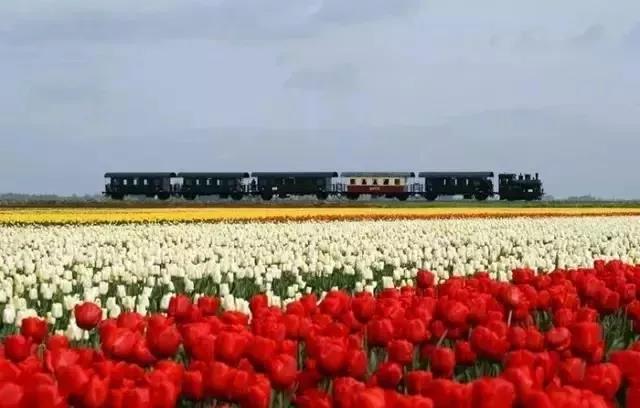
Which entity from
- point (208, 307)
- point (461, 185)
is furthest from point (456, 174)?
point (208, 307)

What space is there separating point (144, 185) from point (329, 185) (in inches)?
507

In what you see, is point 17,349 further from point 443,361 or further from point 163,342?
point 443,361

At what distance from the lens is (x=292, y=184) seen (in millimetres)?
73250

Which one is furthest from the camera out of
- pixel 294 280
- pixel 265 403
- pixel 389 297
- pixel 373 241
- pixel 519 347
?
pixel 373 241

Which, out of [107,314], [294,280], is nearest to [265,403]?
[107,314]

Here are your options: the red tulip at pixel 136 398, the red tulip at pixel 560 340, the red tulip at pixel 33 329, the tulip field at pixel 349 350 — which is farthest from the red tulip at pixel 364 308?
the red tulip at pixel 136 398

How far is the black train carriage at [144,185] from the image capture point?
7456cm

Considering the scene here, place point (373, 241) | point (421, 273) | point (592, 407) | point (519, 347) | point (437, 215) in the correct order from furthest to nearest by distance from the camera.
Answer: point (437, 215)
point (373, 241)
point (421, 273)
point (519, 347)
point (592, 407)

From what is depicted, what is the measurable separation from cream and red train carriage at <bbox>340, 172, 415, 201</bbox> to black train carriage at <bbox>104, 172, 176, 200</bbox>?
12190 mm

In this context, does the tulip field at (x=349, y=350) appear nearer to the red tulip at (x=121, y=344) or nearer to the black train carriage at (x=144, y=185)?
the red tulip at (x=121, y=344)

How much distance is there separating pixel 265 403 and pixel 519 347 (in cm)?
185

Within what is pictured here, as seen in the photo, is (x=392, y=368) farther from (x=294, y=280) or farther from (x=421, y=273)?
(x=294, y=280)

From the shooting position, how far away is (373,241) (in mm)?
21453

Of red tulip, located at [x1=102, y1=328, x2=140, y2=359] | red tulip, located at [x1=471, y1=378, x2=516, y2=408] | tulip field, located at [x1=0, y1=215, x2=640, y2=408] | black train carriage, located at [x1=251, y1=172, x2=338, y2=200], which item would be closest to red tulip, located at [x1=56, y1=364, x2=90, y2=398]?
tulip field, located at [x1=0, y1=215, x2=640, y2=408]
